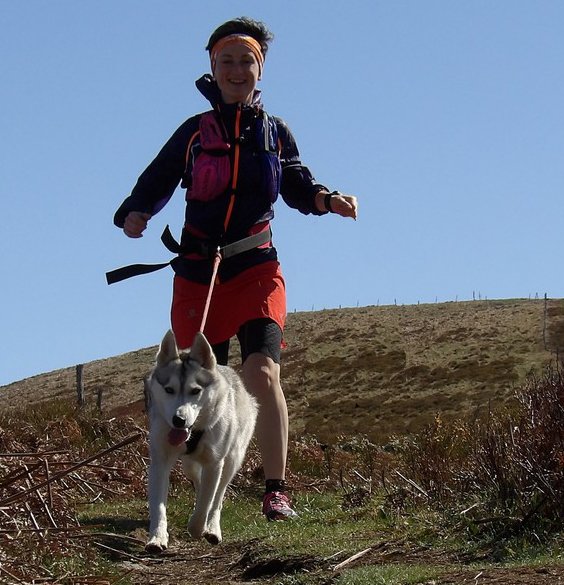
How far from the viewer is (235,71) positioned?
7.17 meters

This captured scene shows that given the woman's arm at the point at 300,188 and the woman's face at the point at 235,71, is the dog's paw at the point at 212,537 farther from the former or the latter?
the woman's face at the point at 235,71

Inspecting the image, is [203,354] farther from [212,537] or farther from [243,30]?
[243,30]

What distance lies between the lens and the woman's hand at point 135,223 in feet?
23.5

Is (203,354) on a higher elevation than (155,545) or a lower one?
higher

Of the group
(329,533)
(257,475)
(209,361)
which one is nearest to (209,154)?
(209,361)

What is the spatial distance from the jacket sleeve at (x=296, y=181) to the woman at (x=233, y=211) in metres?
0.25

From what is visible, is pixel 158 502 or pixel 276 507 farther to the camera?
pixel 276 507

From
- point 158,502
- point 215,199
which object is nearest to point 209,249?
point 215,199

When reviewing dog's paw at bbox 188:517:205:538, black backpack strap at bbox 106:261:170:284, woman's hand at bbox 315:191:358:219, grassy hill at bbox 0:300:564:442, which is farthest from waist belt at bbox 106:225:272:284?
grassy hill at bbox 0:300:564:442

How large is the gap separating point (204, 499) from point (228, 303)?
142cm

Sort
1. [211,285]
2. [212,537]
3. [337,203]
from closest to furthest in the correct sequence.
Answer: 1. [212,537]
2. [211,285]
3. [337,203]

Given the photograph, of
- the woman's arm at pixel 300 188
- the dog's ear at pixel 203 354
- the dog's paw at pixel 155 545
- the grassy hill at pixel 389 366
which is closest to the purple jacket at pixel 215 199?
the woman's arm at pixel 300 188

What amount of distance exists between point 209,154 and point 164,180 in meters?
0.42

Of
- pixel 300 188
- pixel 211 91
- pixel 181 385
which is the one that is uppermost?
pixel 211 91
